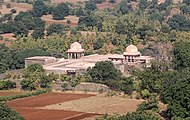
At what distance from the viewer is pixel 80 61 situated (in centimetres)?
6781

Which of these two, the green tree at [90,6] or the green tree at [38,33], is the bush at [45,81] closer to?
the green tree at [38,33]

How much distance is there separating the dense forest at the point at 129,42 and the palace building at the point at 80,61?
1.85m

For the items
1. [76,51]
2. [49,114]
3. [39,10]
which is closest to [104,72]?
[76,51]

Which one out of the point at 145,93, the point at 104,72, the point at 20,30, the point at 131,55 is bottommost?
the point at 145,93

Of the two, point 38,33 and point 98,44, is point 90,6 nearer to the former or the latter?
point 38,33

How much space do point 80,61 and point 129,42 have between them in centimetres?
1658

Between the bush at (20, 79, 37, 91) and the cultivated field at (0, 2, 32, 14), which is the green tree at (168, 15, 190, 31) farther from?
the bush at (20, 79, 37, 91)

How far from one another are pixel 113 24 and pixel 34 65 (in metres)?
32.6

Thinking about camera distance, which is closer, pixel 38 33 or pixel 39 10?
pixel 38 33

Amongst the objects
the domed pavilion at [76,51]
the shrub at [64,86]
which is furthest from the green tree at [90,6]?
the shrub at [64,86]

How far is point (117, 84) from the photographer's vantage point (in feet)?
190

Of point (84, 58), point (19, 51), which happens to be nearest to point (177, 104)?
point (84, 58)

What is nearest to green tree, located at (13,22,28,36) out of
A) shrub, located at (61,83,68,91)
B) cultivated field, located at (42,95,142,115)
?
shrub, located at (61,83,68,91)

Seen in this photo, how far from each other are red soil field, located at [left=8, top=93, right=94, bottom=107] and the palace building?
559 centimetres
